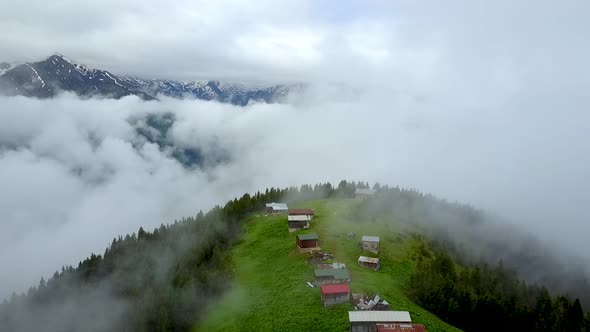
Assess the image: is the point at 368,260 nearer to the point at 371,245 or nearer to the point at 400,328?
the point at 371,245

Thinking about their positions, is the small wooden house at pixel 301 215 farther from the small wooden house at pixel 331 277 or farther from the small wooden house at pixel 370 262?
the small wooden house at pixel 331 277

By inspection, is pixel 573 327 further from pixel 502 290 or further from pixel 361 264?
pixel 361 264

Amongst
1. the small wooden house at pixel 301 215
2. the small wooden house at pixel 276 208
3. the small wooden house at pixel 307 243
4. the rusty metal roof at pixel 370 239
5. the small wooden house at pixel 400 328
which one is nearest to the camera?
the small wooden house at pixel 400 328

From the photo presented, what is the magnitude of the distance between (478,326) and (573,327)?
18389 millimetres

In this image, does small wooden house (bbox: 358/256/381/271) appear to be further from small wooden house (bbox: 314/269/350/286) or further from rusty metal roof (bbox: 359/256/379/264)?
small wooden house (bbox: 314/269/350/286)

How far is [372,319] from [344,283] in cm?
1370

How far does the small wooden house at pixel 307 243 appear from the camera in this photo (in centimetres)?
10075

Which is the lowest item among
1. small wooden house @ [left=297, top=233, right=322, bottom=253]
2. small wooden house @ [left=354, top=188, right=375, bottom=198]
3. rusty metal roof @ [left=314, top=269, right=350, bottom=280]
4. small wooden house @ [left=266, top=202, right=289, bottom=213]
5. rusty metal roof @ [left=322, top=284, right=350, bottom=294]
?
small wooden house @ [left=354, top=188, right=375, bottom=198]

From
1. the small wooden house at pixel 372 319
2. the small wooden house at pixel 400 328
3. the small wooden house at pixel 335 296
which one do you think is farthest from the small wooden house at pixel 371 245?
the small wooden house at pixel 400 328

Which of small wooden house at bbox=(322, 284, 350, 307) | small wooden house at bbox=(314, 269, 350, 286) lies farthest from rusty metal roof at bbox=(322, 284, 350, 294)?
small wooden house at bbox=(314, 269, 350, 286)

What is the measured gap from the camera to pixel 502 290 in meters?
102

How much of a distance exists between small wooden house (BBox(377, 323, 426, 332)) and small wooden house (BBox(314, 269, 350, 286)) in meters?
16.5

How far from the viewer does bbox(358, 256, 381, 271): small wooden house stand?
9397 centimetres

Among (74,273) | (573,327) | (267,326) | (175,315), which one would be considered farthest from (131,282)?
(573,327)
